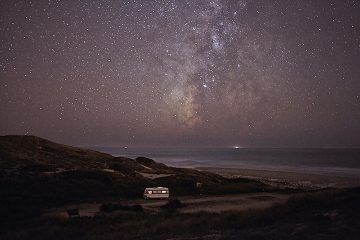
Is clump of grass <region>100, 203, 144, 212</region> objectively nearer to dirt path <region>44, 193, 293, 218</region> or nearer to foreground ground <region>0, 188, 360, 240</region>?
dirt path <region>44, 193, 293, 218</region>

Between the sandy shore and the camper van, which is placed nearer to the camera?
the camper van

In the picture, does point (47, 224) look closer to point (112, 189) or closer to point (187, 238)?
point (187, 238)

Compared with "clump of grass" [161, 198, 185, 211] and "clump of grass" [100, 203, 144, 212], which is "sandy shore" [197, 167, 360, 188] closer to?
"clump of grass" [161, 198, 185, 211]

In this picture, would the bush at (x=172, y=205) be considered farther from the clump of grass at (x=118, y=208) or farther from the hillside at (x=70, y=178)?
the hillside at (x=70, y=178)

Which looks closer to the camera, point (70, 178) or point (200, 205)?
point (200, 205)

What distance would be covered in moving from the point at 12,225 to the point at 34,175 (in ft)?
74.2

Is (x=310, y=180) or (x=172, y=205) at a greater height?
(x=172, y=205)

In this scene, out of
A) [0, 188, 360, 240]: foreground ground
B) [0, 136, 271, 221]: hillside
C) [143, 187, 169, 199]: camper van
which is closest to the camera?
[0, 188, 360, 240]: foreground ground

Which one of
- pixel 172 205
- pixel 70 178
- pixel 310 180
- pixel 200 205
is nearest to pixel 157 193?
pixel 172 205

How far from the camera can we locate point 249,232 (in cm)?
2169

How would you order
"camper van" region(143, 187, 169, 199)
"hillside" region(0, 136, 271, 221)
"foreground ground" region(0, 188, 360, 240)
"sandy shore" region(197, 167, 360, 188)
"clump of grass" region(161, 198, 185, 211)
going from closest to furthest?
"foreground ground" region(0, 188, 360, 240), "clump of grass" region(161, 198, 185, 211), "camper van" region(143, 187, 169, 199), "hillside" region(0, 136, 271, 221), "sandy shore" region(197, 167, 360, 188)

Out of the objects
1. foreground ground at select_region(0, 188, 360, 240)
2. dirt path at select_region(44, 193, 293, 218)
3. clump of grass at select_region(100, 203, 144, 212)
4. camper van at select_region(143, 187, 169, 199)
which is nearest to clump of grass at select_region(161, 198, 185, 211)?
dirt path at select_region(44, 193, 293, 218)

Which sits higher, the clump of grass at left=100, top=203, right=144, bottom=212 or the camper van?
the camper van

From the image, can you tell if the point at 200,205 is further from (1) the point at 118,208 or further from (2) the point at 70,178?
(2) the point at 70,178
